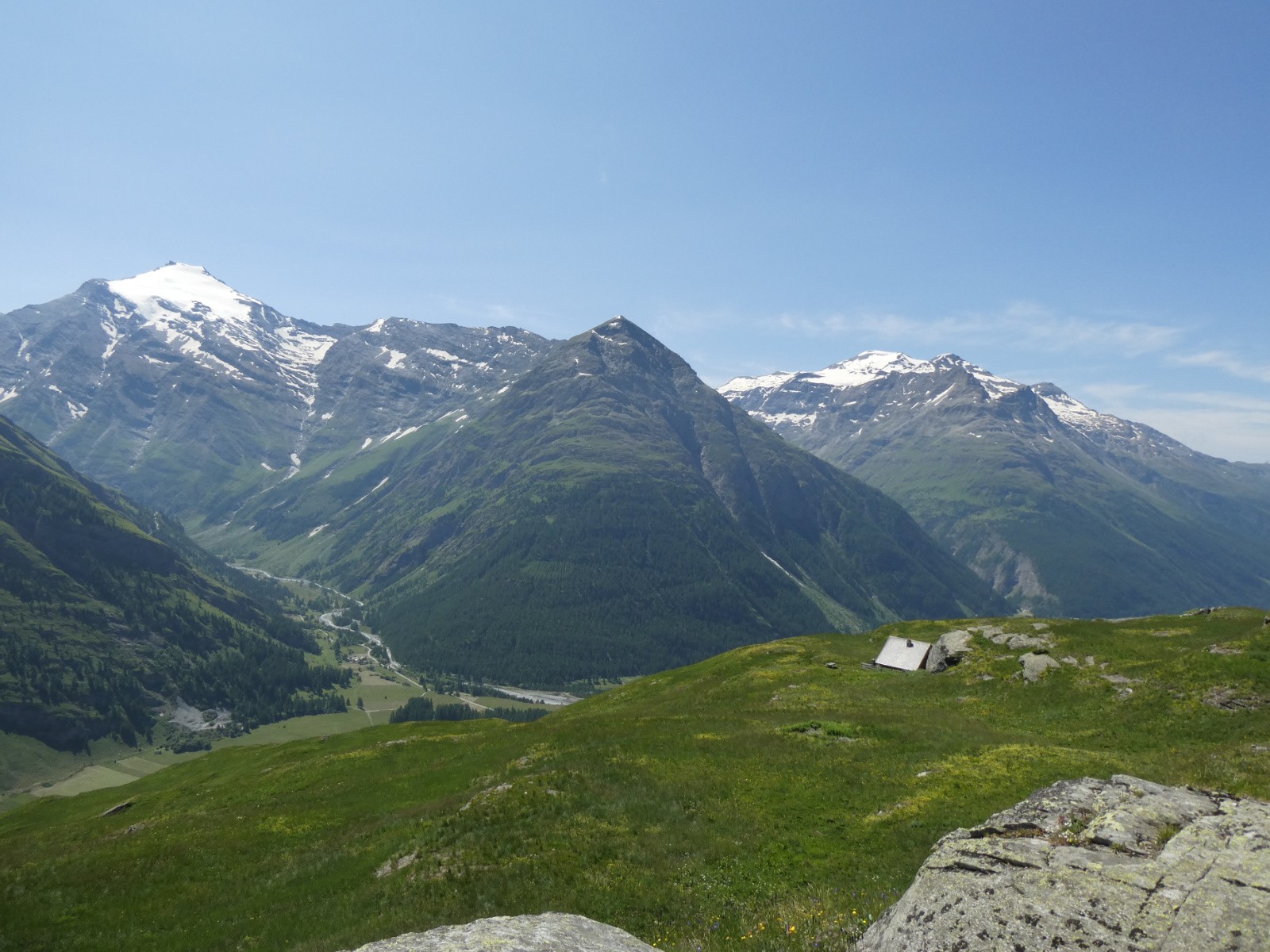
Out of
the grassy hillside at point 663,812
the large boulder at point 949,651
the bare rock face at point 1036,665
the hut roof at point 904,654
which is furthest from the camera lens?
the hut roof at point 904,654

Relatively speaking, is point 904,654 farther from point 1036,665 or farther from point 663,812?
point 663,812

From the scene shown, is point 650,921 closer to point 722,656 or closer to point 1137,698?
point 1137,698

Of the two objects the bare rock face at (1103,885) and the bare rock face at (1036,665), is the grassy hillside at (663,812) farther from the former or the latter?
the bare rock face at (1103,885)

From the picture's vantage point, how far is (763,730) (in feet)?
145

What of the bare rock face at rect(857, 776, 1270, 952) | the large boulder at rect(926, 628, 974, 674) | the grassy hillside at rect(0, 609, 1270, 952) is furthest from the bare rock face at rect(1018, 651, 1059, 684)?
the bare rock face at rect(857, 776, 1270, 952)

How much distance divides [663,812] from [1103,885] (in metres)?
21.6

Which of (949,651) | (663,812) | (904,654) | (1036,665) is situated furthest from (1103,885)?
(904,654)

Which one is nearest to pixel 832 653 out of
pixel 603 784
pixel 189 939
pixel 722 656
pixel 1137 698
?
pixel 722 656

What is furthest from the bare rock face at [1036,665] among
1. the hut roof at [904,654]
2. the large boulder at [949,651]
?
the hut roof at [904,654]

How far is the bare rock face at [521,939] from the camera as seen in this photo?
1230cm

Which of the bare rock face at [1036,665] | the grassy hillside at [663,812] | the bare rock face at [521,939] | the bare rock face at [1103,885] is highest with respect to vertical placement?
the bare rock face at [1103,885]

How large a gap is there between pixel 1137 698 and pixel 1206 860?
3913 centimetres

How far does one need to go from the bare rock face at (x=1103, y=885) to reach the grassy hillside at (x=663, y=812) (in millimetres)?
4161

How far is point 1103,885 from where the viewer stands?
12625 mm
